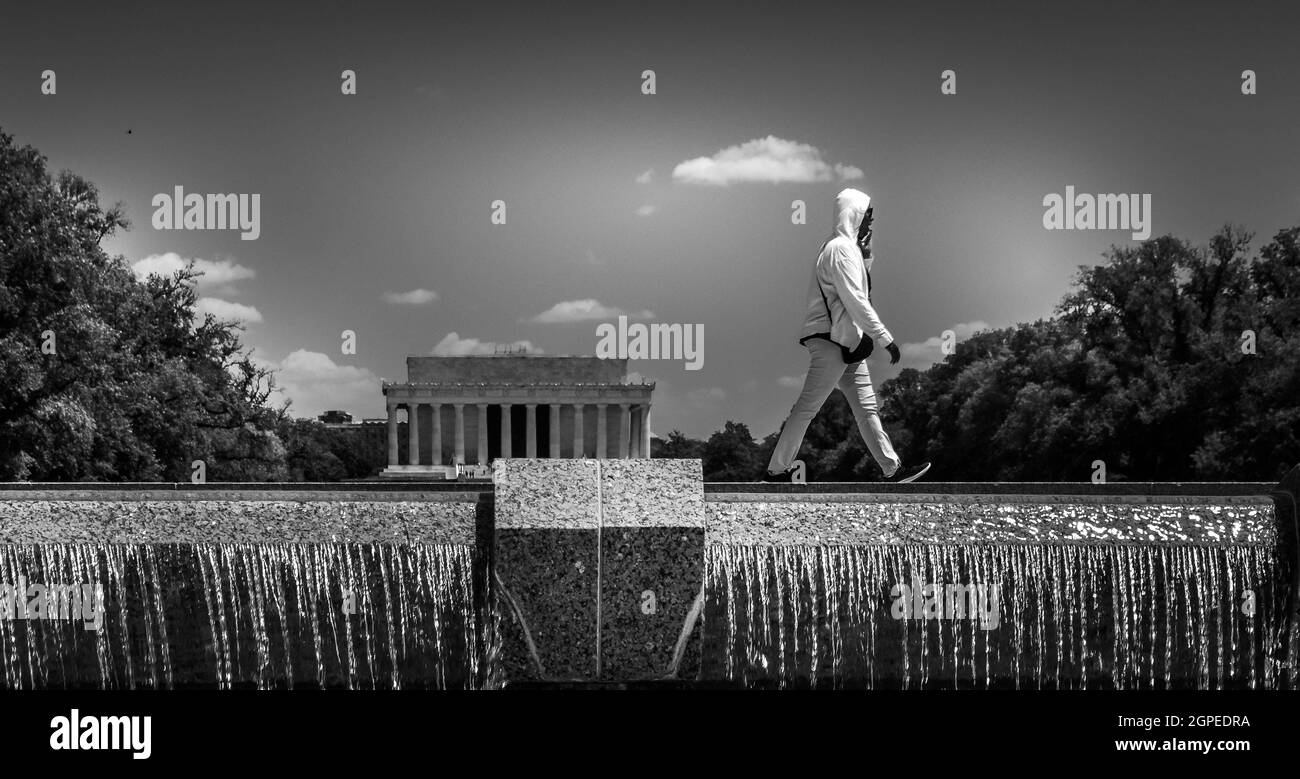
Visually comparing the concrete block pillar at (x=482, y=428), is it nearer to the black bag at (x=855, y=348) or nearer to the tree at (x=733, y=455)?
the tree at (x=733, y=455)

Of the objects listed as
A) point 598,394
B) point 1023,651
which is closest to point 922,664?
point 1023,651

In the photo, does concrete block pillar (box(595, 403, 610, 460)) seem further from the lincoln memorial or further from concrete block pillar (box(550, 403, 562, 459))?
concrete block pillar (box(550, 403, 562, 459))

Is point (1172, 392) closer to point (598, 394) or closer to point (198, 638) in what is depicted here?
point (198, 638)

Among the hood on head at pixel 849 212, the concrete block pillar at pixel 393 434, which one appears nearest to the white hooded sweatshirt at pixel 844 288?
the hood on head at pixel 849 212

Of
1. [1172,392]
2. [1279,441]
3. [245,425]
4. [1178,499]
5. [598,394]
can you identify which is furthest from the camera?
[598,394]

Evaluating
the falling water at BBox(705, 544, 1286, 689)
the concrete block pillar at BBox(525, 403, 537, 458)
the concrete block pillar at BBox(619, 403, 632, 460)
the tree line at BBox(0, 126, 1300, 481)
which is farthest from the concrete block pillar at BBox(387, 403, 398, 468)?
Answer: the falling water at BBox(705, 544, 1286, 689)
